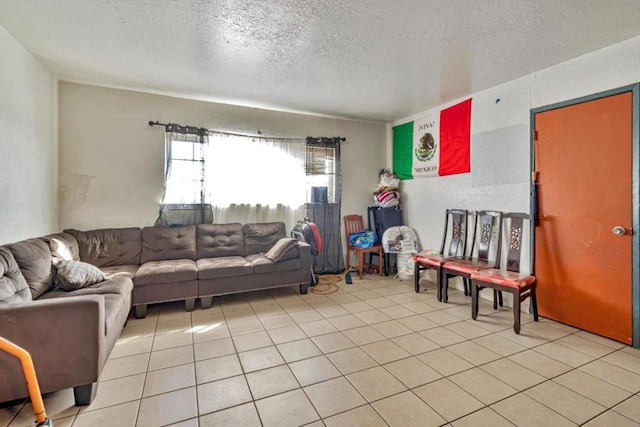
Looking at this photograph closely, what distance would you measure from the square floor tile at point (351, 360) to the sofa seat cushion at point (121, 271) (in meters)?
2.16

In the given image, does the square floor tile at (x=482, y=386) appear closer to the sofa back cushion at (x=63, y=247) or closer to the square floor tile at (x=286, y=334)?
the square floor tile at (x=286, y=334)

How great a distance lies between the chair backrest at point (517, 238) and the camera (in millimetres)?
3170

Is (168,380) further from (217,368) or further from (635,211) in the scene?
(635,211)

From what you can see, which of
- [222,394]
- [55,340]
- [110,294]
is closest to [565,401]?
[222,394]

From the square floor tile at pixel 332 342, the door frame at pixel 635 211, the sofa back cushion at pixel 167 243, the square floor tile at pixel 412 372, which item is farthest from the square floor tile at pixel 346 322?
the door frame at pixel 635 211

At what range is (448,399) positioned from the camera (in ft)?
5.96

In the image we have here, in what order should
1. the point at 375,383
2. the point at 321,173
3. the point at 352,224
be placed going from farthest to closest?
the point at 352,224 < the point at 321,173 < the point at 375,383

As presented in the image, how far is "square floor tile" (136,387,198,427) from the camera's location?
1.66 m

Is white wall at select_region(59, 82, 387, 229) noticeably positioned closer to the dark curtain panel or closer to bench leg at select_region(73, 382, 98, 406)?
the dark curtain panel

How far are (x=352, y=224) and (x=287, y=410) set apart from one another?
3.54 m

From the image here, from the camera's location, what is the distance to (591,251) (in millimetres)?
2711

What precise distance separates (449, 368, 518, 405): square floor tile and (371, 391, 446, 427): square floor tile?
13.8 inches

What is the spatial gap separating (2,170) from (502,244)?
187 inches

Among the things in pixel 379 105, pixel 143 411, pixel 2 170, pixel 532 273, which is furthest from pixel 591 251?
pixel 2 170
